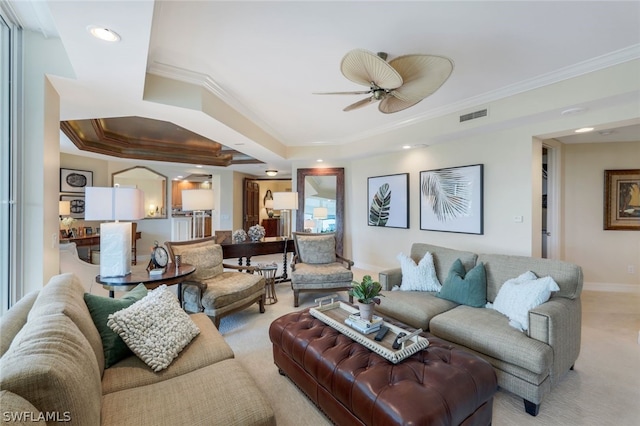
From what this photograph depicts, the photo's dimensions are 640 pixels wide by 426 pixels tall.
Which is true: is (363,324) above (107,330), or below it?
below

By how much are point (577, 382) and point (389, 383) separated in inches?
71.9

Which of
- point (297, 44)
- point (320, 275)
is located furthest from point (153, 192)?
point (297, 44)

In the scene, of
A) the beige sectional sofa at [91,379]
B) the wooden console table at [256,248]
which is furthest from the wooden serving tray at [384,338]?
the wooden console table at [256,248]

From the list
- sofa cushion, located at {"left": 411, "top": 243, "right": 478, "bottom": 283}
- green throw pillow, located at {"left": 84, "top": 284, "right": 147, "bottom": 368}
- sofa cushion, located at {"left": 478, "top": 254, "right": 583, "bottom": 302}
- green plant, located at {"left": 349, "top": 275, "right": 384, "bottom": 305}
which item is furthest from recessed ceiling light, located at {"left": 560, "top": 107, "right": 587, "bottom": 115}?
green throw pillow, located at {"left": 84, "top": 284, "right": 147, "bottom": 368}

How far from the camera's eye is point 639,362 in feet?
8.06

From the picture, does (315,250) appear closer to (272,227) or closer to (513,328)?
(513,328)

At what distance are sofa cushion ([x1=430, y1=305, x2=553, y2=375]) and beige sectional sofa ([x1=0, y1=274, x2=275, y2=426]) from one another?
5.32 ft

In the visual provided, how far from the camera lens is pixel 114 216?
252 cm

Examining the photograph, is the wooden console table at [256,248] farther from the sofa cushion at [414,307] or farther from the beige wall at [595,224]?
the beige wall at [595,224]

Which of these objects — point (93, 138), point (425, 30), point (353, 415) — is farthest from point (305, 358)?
point (93, 138)

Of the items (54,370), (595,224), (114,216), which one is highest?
(114,216)

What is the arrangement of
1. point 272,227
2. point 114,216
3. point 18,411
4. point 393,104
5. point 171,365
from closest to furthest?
1. point 18,411
2. point 171,365
3. point 114,216
4. point 393,104
5. point 272,227

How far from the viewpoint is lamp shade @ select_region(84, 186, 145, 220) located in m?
2.49

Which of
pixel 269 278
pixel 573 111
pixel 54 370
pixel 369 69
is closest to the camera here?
pixel 54 370
